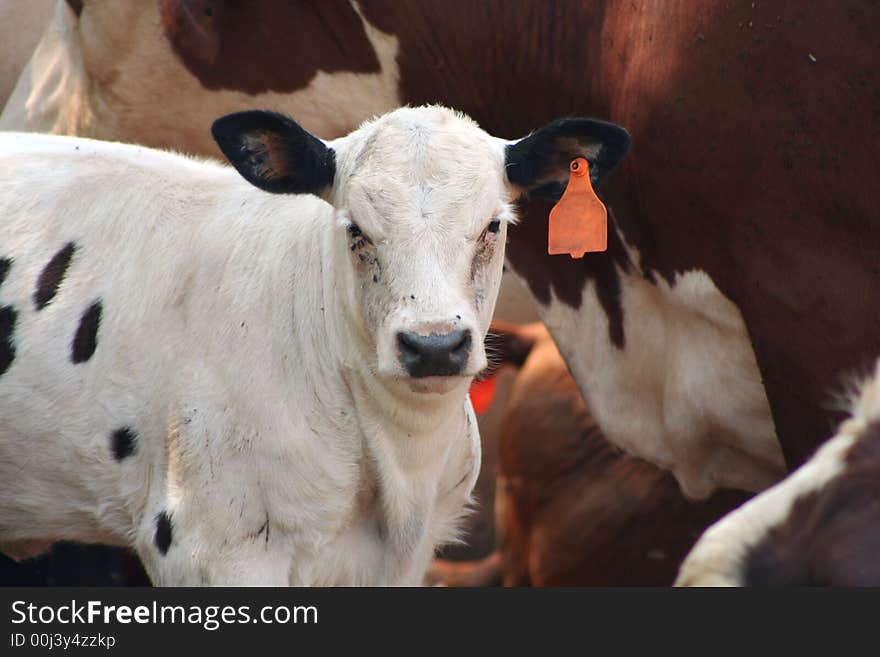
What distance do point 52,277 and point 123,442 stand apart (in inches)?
22.0

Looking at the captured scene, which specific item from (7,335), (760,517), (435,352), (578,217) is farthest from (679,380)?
(760,517)

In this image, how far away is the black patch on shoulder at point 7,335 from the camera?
4695 mm

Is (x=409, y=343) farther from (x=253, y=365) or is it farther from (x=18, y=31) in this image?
(x=18, y=31)

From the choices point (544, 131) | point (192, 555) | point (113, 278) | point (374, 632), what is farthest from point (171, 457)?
point (544, 131)

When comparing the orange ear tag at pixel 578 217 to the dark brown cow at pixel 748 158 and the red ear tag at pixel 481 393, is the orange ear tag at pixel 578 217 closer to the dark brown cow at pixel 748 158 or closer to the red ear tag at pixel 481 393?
the dark brown cow at pixel 748 158

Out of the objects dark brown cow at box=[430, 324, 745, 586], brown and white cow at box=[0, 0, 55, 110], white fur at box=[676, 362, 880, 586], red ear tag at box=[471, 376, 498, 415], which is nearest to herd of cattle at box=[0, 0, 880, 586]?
red ear tag at box=[471, 376, 498, 415]

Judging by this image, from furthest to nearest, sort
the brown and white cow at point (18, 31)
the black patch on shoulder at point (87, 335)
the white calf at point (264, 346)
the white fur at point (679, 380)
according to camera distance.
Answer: the brown and white cow at point (18, 31) → the white fur at point (679, 380) → the black patch on shoulder at point (87, 335) → the white calf at point (264, 346)

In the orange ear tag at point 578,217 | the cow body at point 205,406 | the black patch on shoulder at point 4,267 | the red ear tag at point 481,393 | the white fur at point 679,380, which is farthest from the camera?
the red ear tag at point 481,393

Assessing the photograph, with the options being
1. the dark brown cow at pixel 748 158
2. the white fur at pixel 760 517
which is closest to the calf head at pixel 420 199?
the dark brown cow at pixel 748 158

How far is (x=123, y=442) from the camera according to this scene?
4570 mm

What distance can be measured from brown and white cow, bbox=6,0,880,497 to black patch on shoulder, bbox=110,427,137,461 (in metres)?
1.74

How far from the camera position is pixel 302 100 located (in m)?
6.00

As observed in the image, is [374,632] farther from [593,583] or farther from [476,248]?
[593,583]

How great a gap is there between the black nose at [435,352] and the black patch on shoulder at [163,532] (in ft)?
2.85
